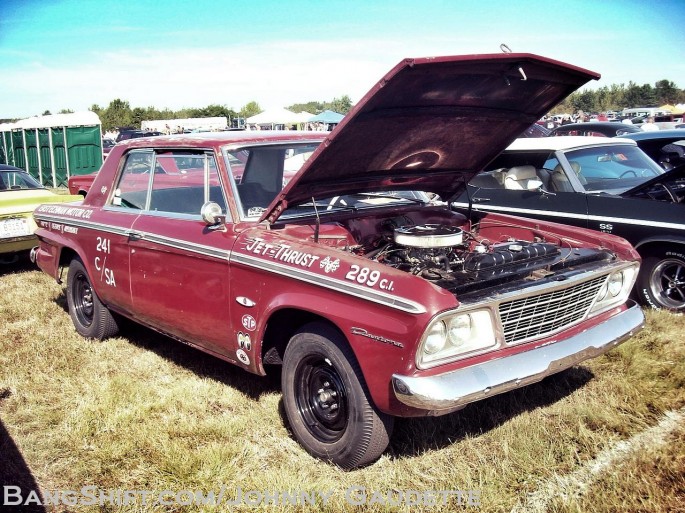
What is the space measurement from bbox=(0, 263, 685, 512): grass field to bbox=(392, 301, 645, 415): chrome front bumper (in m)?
0.46

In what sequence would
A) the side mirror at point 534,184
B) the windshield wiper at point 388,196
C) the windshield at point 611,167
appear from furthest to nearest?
the windshield at point 611,167, the side mirror at point 534,184, the windshield wiper at point 388,196

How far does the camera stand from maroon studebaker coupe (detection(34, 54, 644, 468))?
2.75 m

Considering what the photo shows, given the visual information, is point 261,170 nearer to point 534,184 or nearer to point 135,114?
point 534,184

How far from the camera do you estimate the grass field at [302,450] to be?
2783 millimetres

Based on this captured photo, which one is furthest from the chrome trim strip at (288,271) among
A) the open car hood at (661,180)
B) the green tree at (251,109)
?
the green tree at (251,109)

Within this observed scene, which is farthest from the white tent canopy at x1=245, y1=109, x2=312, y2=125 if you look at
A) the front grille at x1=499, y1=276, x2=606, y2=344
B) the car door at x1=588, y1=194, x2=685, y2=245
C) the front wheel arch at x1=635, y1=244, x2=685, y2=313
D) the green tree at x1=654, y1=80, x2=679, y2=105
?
the green tree at x1=654, y1=80, x2=679, y2=105

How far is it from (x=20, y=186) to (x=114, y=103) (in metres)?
49.8

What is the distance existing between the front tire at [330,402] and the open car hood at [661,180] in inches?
153

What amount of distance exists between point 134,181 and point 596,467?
359 centimetres

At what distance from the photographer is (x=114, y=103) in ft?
176

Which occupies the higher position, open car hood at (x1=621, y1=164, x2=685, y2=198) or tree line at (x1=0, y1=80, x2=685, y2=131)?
tree line at (x1=0, y1=80, x2=685, y2=131)

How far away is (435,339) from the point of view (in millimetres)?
2693

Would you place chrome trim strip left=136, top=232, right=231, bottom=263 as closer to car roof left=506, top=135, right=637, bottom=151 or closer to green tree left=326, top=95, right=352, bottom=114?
car roof left=506, top=135, right=637, bottom=151

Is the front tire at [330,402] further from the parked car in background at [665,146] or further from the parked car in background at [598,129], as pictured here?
the parked car in background at [598,129]
